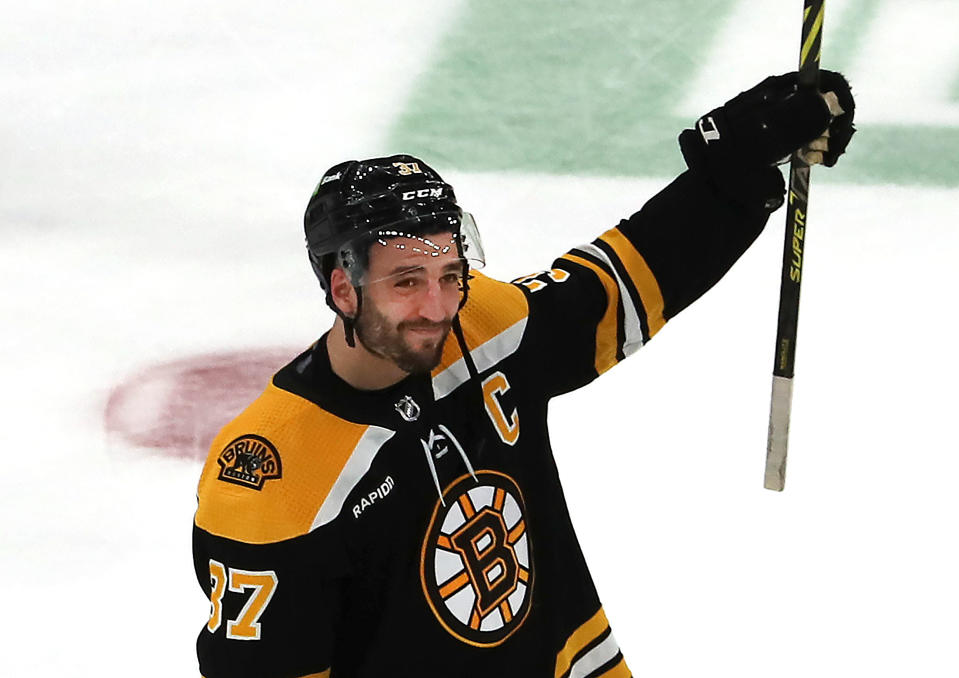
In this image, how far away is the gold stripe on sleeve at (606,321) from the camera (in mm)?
2238

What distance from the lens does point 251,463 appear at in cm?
189

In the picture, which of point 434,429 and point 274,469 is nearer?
point 274,469

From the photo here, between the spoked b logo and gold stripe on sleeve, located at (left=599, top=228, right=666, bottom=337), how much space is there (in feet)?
1.17

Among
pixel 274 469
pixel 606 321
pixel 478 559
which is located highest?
pixel 606 321

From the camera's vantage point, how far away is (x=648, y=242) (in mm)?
2266

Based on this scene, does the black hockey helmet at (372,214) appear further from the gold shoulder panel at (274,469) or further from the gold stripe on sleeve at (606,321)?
the gold stripe on sleeve at (606,321)

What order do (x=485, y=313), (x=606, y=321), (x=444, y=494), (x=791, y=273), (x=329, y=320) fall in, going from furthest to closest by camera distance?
1. (x=329, y=320)
2. (x=791, y=273)
3. (x=606, y=321)
4. (x=485, y=313)
5. (x=444, y=494)

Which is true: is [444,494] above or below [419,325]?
below

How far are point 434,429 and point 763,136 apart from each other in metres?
0.61

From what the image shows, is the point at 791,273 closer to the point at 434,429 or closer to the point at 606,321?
the point at 606,321

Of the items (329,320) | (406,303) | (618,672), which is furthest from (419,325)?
(329,320)

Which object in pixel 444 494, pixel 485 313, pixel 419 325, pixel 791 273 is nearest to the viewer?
pixel 419 325

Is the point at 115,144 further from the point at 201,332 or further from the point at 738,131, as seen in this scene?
the point at 738,131

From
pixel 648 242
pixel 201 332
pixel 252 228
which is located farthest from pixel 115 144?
pixel 648 242
